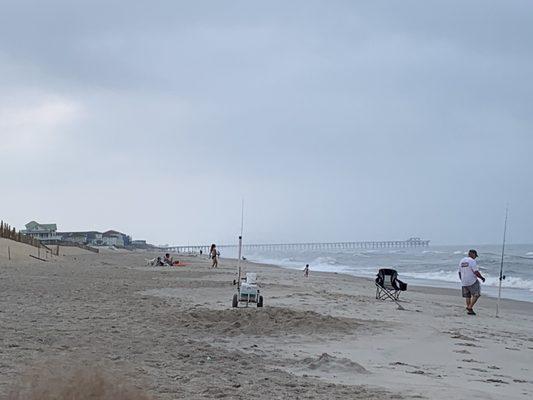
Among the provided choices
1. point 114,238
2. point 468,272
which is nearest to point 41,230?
point 114,238

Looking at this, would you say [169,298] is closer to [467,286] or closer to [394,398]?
[467,286]

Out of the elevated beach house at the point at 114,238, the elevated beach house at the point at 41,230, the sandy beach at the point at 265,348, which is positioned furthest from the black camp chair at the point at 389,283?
the elevated beach house at the point at 114,238

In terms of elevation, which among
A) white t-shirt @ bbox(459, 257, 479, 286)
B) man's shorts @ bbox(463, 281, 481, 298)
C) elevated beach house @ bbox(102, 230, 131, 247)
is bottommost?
elevated beach house @ bbox(102, 230, 131, 247)

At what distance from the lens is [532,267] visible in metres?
41.4

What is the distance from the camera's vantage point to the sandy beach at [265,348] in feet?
19.4

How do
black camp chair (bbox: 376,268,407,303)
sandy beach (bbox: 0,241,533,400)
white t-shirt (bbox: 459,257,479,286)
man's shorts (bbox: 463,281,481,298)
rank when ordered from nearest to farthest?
sandy beach (bbox: 0,241,533,400) → white t-shirt (bbox: 459,257,479,286) → man's shorts (bbox: 463,281,481,298) → black camp chair (bbox: 376,268,407,303)

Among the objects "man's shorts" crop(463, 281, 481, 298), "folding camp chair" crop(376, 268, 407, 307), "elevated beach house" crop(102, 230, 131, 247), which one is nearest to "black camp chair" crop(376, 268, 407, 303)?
"folding camp chair" crop(376, 268, 407, 307)

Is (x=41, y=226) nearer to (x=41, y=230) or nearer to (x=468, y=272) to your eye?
(x=41, y=230)

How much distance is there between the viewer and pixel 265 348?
8.21 metres

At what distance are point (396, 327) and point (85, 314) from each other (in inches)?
212

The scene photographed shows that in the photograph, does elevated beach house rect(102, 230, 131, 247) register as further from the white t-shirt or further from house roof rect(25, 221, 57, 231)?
the white t-shirt

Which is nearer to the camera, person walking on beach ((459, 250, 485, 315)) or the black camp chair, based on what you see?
person walking on beach ((459, 250, 485, 315))

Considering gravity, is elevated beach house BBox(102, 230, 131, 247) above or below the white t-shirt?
below

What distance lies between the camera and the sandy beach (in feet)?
19.4
